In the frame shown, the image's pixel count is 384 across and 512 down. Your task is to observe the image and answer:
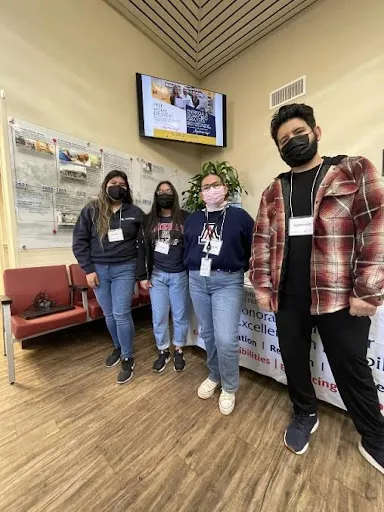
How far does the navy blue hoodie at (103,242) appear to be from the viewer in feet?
5.82

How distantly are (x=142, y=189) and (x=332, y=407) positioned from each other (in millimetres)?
3063

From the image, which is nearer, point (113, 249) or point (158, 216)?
point (113, 249)

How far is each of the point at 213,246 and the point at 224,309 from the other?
375mm

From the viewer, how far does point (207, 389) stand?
1.59 meters

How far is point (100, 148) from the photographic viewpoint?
2.82 meters

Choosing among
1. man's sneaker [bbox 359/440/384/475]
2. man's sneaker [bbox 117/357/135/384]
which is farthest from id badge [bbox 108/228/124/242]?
man's sneaker [bbox 359/440/384/475]

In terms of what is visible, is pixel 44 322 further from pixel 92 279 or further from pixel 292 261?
pixel 292 261

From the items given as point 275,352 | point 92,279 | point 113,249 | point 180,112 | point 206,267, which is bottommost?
point 275,352

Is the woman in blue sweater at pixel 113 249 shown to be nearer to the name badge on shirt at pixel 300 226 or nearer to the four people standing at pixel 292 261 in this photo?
the four people standing at pixel 292 261

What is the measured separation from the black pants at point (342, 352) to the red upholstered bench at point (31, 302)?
1782mm

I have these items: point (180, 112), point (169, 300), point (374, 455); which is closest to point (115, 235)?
point (169, 300)

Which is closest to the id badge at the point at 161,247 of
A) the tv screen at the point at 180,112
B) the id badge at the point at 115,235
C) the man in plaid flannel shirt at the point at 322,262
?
the id badge at the point at 115,235

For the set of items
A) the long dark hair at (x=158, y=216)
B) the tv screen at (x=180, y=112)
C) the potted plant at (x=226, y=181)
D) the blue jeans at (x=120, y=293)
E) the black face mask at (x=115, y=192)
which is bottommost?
the blue jeans at (x=120, y=293)

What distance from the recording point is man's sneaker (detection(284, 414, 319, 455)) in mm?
1176
